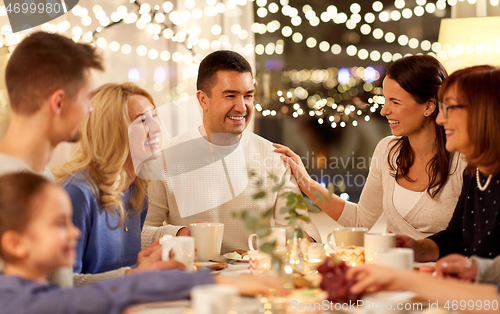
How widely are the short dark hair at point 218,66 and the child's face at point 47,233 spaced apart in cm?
137

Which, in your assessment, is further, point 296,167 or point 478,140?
point 296,167

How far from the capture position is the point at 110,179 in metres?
1.47

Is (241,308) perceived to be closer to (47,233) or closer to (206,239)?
(47,233)

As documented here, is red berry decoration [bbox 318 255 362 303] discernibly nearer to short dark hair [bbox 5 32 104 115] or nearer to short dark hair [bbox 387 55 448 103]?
short dark hair [bbox 5 32 104 115]

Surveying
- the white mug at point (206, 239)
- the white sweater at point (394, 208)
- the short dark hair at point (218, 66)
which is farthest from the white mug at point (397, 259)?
the short dark hair at point (218, 66)

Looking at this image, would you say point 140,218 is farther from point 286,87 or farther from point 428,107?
point 286,87

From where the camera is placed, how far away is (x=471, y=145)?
1.34 m

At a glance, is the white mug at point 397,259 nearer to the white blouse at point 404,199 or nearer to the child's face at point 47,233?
the child's face at point 47,233

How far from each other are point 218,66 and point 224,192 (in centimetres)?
60

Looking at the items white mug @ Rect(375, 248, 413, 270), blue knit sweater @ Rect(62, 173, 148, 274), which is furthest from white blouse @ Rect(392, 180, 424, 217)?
blue knit sweater @ Rect(62, 173, 148, 274)

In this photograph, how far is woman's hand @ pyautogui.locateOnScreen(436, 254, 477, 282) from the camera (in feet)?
3.71

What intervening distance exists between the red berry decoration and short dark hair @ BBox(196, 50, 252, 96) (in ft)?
4.45

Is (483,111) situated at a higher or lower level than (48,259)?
higher

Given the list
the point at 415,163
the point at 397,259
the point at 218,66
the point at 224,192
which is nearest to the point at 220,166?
the point at 224,192
